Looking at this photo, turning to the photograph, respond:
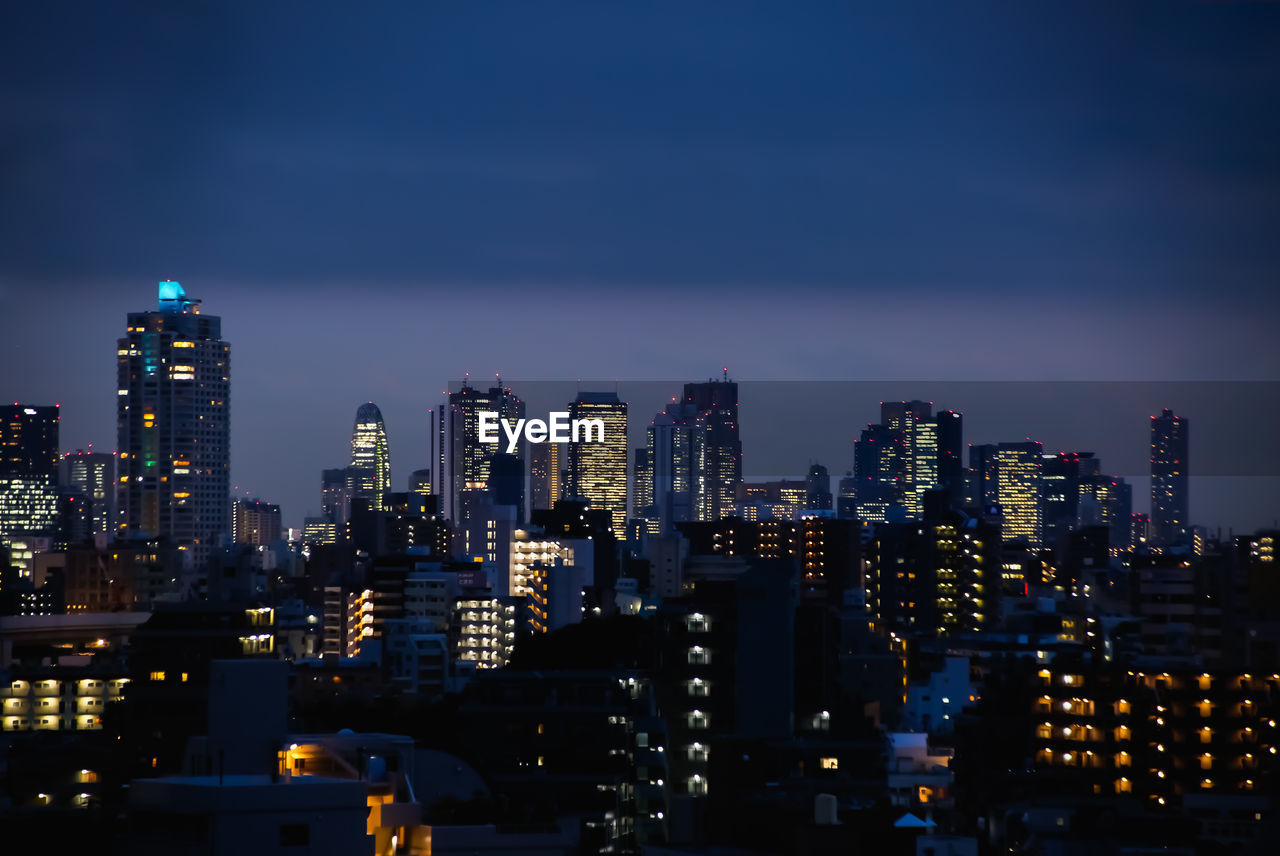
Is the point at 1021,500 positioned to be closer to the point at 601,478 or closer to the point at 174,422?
the point at 601,478

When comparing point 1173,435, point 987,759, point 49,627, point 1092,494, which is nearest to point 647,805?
point 987,759

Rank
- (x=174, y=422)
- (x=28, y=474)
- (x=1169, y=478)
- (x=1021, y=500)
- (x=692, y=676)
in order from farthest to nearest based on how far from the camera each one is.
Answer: (x=174, y=422) → (x=28, y=474) → (x=1021, y=500) → (x=1169, y=478) → (x=692, y=676)

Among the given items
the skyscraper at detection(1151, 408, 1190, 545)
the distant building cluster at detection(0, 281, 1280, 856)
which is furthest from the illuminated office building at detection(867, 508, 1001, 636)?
the skyscraper at detection(1151, 408, 1190, 545)

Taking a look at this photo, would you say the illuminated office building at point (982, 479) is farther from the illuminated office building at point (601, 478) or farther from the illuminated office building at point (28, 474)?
the illuminated office building at point (28, 474)

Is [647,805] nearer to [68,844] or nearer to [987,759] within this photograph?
[987,759]

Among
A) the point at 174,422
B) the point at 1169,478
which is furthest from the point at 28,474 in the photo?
the point at 1169,478

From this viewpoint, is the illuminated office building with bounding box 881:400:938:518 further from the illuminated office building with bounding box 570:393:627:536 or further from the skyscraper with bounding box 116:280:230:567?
the skyscraper with bounding box 116:280:230:567

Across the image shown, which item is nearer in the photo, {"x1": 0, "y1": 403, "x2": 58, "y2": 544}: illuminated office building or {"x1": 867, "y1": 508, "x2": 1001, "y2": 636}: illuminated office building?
{"x1": 867, "y1": 508, "x2": 1001, "y2": 636}: illuminated office building
